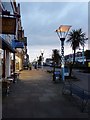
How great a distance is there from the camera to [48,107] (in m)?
12.8

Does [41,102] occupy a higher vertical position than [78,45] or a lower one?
lower

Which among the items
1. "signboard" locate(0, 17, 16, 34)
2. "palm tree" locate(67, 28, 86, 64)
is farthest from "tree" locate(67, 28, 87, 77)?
"signboard" locate(0, 17, 16, 34)

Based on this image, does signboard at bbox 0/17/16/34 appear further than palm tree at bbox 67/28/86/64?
No

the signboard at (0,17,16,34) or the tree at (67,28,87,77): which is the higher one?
the tree at (67,28,87,77)

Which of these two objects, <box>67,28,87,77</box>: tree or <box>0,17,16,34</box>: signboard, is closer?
<box>0,17,16,34</box>: signboard

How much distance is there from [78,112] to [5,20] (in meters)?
5.19

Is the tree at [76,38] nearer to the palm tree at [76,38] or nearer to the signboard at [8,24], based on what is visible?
the palm tree at [76,38]

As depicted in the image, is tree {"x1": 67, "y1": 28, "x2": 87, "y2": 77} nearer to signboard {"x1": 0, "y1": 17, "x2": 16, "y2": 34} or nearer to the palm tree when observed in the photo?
the palm tree

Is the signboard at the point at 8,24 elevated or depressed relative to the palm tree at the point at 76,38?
depressed

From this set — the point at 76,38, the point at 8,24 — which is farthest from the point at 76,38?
the point at 8,24

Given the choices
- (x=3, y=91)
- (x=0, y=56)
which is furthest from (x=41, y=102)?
(x=0, y=56)

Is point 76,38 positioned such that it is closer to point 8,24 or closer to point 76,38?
point 76,38

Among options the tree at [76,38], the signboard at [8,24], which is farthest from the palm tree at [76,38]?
the signboard at [8,24]

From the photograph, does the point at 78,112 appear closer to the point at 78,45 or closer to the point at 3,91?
the point at 3,91
